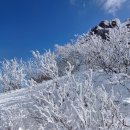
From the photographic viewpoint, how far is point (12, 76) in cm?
1650

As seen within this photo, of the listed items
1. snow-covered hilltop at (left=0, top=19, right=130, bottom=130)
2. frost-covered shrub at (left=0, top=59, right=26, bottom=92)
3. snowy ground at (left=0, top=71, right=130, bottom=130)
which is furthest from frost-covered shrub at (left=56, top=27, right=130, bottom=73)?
frost-covered shrub at (left=0, top=59, right=26, bottom=92)

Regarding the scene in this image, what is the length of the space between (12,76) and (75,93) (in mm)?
9178

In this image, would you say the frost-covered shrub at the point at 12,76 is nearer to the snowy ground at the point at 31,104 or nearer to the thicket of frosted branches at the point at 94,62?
the thicket of frosted branches at the point at 94,62

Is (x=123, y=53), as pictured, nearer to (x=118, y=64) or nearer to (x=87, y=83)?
(x=118, y=64)

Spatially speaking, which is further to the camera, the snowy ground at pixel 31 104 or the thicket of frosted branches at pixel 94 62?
the thicket of frosted branches at pixel 94 62

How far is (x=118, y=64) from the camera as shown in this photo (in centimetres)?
1098

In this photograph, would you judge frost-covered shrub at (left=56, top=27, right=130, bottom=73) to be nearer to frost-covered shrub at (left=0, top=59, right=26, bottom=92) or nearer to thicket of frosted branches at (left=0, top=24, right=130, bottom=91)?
thicket of frosted branches at (left=0, top=24, right=130, bottom=91)

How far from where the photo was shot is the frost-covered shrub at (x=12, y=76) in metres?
15.9

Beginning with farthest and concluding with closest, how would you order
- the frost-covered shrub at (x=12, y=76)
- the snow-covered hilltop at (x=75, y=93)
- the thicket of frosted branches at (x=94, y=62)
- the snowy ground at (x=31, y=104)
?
the frost-covered shrub at (x=12, y=76)
the thicket of frosted branches at (x=94, y=62)
the snowy ground at (x=31, y=104)
the snow-covered hilltop at (x=75, y=93)

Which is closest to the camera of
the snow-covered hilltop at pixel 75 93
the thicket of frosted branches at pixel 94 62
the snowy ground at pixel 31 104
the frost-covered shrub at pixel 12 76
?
the snow-covered hilltop at pixel 75 93

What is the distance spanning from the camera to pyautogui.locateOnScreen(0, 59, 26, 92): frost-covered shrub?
15.9 m

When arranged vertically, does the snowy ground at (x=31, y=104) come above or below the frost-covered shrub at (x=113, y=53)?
below

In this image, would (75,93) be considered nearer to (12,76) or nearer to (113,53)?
(113,53)

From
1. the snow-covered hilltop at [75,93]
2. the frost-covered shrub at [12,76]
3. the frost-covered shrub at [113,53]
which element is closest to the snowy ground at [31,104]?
the snow-covered hilltop at [75,93]
